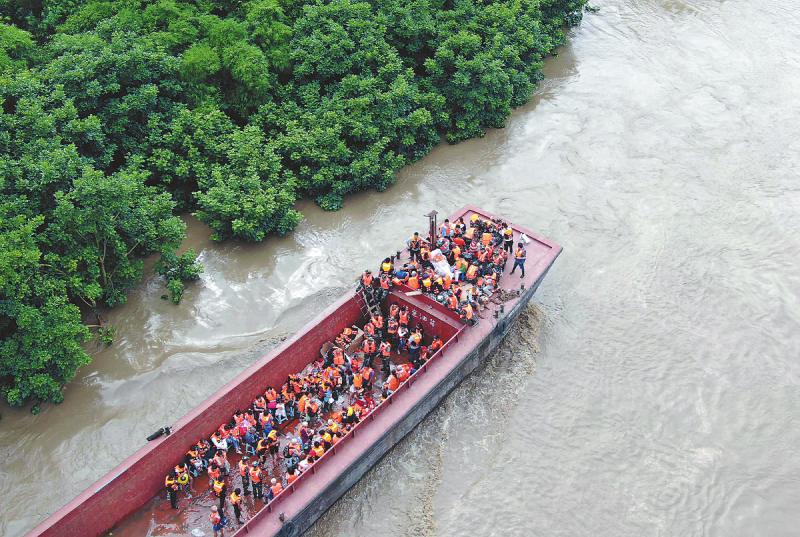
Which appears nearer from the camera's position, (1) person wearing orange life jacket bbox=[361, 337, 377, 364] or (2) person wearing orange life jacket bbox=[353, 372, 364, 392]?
(2) person wearing orange life jacket bbox=[353, 372, 364, 392]

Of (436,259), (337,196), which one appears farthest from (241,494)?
(337,196)

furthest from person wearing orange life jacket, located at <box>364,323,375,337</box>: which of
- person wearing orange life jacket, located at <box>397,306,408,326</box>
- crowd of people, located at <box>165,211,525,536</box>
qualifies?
person wearing orange life jacket, located at <box>397,306,408,326</box>

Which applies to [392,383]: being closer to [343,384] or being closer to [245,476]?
[343,384]

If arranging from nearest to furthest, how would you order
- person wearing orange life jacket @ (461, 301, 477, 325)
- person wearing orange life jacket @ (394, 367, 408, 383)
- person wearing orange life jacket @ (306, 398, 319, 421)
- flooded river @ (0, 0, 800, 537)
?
flooded river @ (0, 0, 800, 537), person wearing orange life jacket @ (306, 398, 319, 421), person wearing orange life jacket @ (394, 367, 408, 383), person wearing orange life jacket @ (461, 301, 477, 325)

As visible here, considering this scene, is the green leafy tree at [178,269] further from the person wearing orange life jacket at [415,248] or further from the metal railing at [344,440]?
the metal railing at [344,440]

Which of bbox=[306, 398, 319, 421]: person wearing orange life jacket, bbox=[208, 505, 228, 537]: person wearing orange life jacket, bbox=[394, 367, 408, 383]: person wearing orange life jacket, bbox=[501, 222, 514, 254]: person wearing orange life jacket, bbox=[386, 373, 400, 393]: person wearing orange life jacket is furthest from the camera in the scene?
bbox=[501, 222, 514, 254]: person wearing orange life jacket

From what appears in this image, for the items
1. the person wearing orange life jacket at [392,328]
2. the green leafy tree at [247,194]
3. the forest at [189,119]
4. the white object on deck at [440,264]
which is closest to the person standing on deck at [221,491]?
the forest at [189,119]

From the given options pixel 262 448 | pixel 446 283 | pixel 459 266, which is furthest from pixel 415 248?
pixel 262 448

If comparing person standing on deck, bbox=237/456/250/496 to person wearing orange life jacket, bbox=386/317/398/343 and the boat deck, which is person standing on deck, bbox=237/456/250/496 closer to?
the boat deck
